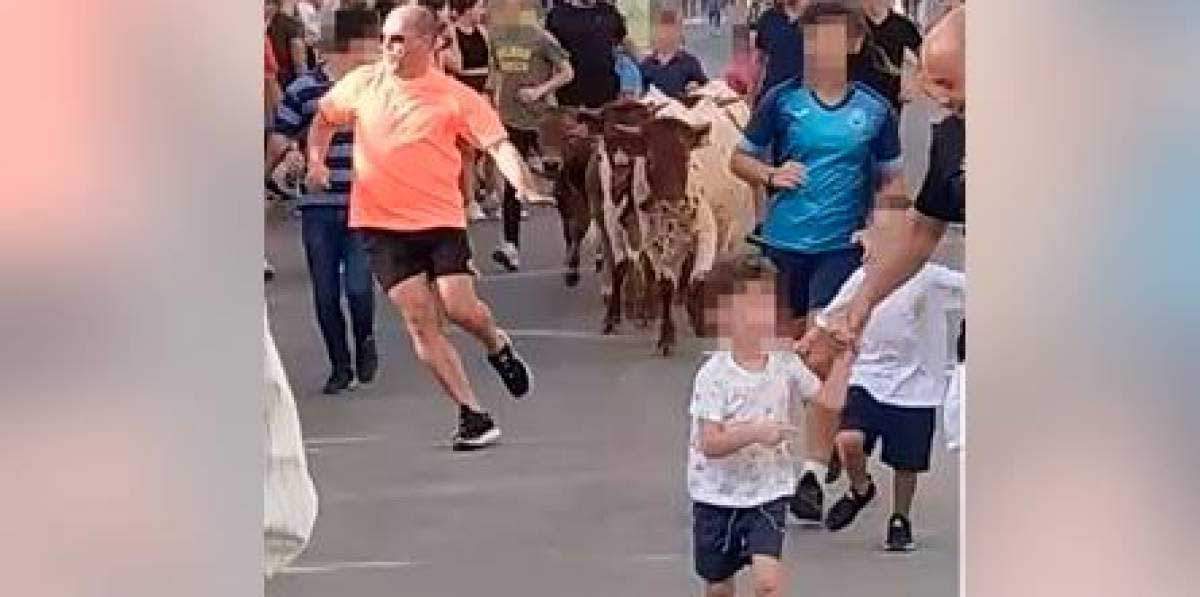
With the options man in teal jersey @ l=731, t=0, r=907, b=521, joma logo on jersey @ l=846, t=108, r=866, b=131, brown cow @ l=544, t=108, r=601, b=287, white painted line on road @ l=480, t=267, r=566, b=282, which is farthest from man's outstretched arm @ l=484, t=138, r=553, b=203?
white painted line on road @ l=480, t=267, r=566, b=282

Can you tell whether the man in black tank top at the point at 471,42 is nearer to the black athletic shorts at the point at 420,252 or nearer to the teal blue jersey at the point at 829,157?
the black athletic shorts at the point at 420,252

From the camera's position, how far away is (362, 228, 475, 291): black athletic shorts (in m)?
7.26

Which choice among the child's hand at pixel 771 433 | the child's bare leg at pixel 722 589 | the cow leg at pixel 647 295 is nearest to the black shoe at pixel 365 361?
the cow leg at pixel 647 295

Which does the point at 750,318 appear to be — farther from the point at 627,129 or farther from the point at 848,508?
the point at 627,129

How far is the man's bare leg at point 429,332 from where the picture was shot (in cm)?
732

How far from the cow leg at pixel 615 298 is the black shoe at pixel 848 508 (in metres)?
3.31

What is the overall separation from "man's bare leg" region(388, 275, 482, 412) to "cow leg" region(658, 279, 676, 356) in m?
1.57

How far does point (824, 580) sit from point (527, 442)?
1.98 metres

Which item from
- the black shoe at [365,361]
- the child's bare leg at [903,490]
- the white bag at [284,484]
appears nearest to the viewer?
the white bag at [284,484]

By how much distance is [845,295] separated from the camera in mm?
5824

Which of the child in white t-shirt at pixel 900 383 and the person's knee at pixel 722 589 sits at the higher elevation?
the child in white t-shirt at pixel 900 383

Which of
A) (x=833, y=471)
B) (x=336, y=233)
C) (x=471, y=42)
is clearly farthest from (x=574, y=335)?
(x=833, y=471)
